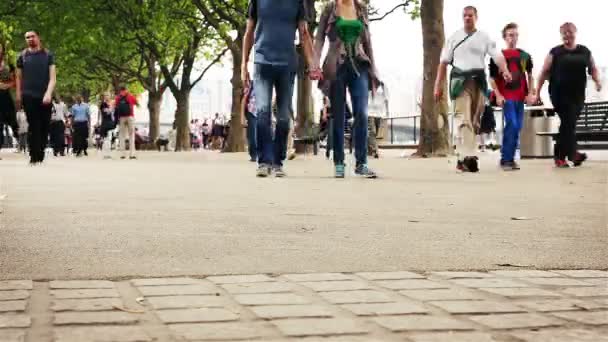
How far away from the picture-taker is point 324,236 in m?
6.40

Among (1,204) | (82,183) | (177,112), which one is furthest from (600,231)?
(177,112)

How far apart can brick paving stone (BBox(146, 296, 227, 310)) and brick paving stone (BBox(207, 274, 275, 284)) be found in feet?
1.37

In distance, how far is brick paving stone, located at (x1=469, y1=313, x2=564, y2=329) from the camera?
11.8 feet

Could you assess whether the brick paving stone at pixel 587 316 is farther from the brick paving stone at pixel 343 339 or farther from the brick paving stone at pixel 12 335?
the brick paving stone at pixel 12 335

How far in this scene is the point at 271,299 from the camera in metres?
4.04

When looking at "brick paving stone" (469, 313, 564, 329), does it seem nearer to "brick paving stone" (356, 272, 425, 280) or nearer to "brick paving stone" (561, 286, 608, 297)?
"brick paving stone" (561, 286, 608, 297)

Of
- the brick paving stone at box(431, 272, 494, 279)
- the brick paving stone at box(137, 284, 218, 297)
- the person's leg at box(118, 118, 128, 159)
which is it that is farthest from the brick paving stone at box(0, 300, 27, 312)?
the person's leg at box(118, 118, 128, 159)

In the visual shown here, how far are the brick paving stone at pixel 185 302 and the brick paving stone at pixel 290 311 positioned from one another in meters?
0.17

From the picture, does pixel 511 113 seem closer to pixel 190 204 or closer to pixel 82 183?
pixel 82 183

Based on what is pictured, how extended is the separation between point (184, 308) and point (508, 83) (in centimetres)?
1215

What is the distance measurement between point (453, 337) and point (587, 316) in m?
0.62

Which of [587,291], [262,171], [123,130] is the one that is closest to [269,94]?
[262,171]

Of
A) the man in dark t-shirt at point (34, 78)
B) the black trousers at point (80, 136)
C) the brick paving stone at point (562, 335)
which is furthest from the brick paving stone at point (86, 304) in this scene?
the black trousers at point (80, 136)

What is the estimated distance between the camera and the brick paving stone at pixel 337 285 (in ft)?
14.1
